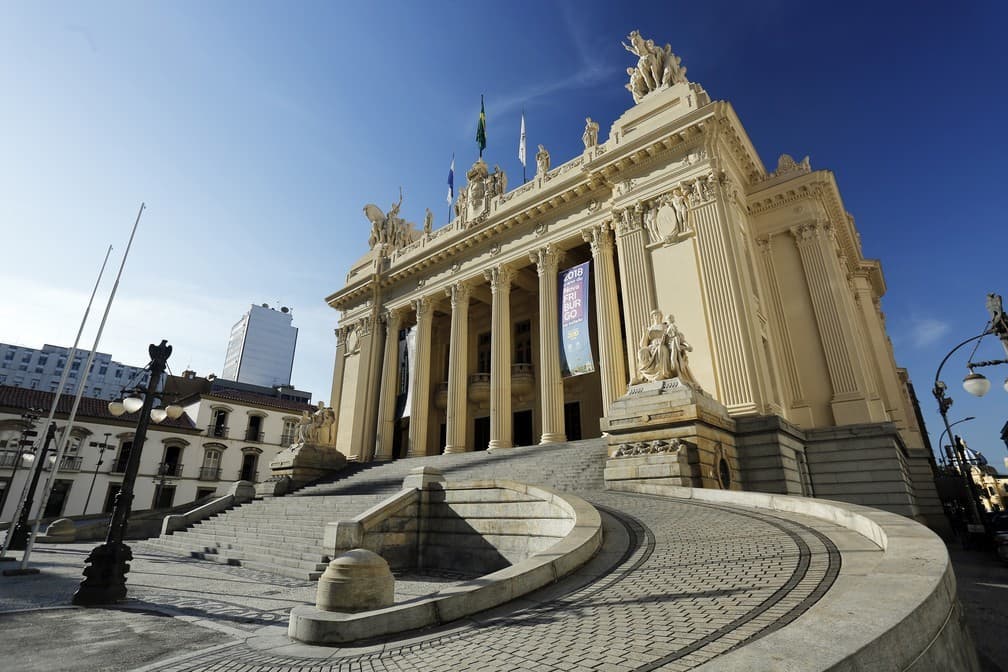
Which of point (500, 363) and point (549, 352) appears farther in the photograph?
point (500, 363)

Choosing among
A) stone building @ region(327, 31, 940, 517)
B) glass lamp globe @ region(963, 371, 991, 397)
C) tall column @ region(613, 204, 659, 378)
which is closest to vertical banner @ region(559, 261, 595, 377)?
stone building @ region(327, 31, 940, 517)

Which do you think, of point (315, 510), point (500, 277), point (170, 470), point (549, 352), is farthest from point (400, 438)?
point (170, 470)

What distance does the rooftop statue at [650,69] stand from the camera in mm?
19547

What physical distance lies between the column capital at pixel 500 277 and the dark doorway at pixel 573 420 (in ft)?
20.8

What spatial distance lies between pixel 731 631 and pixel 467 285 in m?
22.0

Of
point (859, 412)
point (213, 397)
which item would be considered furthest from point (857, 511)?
point (213, 397)

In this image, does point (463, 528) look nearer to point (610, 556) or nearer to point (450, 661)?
point (610, 556)

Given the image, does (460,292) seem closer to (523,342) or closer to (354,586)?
(523,342)

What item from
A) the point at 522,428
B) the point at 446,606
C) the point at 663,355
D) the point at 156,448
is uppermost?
the point at 156,448

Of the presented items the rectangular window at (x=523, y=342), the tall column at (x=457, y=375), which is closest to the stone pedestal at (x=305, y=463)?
the tall column at (x=457, y=375)

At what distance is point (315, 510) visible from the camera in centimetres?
1234

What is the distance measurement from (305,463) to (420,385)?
6.67m

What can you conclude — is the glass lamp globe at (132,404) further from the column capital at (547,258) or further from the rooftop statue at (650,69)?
the rooftop statue at (650,69)

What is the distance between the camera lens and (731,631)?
10.4ft
